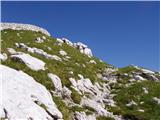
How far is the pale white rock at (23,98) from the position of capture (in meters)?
21.9

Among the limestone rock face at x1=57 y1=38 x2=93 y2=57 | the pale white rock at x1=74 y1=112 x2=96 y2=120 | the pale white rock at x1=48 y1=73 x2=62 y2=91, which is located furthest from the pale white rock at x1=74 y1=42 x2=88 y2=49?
the pale white rock at x1=74 y1=112 x2=96 y2=120

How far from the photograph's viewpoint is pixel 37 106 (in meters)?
24.1

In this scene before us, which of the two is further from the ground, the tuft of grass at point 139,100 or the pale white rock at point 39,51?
the pale white rock at point 39,51

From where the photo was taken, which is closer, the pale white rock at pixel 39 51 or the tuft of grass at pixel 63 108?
the tuft of grass at pixel 63 108

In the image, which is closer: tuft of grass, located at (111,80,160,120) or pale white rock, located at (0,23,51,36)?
tuft of grass, located at (111,80,160,120)

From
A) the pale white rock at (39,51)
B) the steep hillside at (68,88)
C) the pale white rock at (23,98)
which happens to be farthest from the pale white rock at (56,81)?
the pale white rock at (39,51)

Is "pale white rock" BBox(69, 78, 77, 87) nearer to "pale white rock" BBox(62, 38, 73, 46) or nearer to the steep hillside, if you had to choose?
the steep hillside

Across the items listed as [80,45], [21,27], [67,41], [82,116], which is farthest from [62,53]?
[82,116]

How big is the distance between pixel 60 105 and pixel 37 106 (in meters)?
4.54

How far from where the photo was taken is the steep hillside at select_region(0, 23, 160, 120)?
24203 mm

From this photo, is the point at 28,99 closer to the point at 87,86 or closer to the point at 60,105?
the point at 60,105

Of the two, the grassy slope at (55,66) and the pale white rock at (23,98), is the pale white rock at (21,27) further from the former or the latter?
the pale white rock at (23,98)

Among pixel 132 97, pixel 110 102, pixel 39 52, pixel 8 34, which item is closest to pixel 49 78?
pixel 110 102

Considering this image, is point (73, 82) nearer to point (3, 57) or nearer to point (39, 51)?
point (3, 57)
